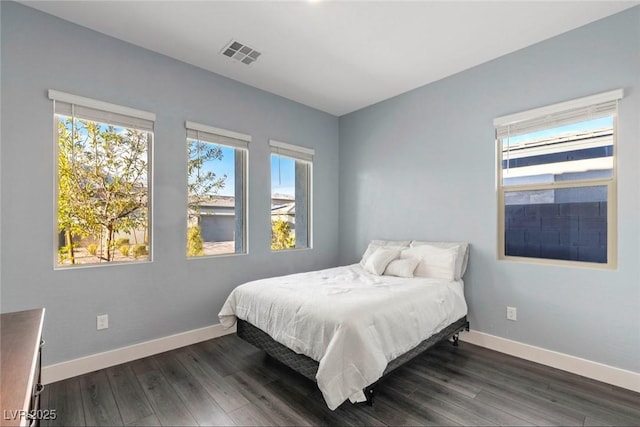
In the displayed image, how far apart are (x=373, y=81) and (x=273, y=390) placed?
328 cm

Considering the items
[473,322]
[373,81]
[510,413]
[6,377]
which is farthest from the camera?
[373,81]

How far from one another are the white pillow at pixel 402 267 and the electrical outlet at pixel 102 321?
8.61ft

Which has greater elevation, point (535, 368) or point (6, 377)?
point (6, 377)

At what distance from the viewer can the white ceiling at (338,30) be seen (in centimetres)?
226

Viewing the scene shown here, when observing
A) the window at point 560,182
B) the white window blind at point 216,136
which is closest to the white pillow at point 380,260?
the window at point 560,182

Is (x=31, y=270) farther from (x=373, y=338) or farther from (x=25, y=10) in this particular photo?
(x=373, y=338)

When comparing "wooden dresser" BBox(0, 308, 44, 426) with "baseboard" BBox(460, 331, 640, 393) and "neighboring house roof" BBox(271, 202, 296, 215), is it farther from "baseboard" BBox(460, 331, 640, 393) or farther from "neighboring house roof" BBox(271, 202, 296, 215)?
"baseboard" BBox(460, 331, 640, 393)

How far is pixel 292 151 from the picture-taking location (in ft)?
13.1

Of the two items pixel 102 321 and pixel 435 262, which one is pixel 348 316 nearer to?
pixel 435 262

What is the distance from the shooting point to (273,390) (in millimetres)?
2197

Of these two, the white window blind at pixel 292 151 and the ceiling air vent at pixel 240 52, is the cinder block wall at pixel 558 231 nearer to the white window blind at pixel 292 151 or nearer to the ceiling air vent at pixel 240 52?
the white window blind at pixel 292 151

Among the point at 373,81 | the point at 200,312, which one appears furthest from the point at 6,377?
the point at 373,81

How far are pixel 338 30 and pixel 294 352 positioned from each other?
264cm

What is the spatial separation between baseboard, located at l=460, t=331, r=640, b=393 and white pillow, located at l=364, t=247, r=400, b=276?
3.56 feet
